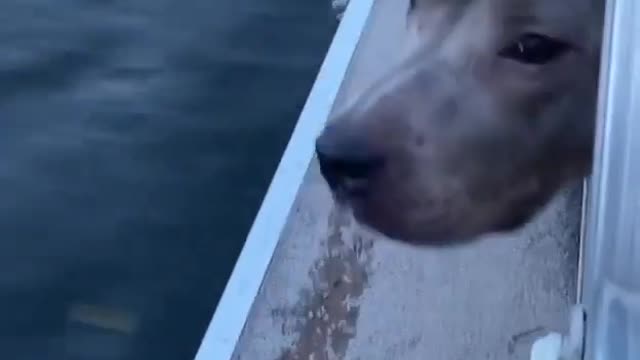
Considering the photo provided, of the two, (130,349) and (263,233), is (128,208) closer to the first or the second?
(130,349)

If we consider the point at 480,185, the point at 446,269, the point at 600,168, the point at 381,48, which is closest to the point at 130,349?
the point at 381,48

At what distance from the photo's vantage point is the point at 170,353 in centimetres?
347

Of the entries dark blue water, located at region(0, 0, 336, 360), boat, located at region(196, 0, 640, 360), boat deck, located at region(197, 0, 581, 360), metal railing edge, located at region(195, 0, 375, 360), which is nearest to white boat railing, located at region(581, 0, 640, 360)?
Result: boat, located at region(196, 0, 640, 360)

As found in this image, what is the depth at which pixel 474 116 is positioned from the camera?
79.7 inches

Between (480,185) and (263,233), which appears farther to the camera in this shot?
(263,233)

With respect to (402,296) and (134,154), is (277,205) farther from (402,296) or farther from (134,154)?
(134,154)

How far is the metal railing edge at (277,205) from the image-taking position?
2297 millimetres

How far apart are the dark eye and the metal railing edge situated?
583 millimetres

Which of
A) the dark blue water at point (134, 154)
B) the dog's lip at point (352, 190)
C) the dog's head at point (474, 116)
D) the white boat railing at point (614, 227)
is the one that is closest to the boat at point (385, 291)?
the dog's head at point (474, 116)

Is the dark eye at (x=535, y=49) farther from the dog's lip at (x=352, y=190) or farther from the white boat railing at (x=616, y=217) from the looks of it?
the white boat railing at (x=616, y=217)

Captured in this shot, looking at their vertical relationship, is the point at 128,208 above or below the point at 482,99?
below

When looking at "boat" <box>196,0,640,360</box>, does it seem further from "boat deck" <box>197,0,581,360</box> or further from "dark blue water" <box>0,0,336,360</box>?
"dark blue water" <box>0,0,336,360</box>

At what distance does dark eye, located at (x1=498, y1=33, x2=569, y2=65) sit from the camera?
6.68ft

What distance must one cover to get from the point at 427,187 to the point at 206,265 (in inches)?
70.6
